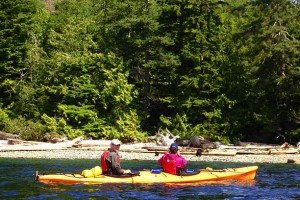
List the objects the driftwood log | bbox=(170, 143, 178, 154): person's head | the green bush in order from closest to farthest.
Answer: bbox=(170, 143, 178, 154): person's head
the driftwood log
the green bush

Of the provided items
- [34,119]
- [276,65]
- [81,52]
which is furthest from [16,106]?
[276,65]

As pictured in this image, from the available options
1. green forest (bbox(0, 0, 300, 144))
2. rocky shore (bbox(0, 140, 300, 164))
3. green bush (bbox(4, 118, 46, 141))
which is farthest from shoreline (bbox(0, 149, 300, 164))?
green forest (bbox(0, 0, 300, 144))

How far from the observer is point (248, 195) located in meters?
13.7

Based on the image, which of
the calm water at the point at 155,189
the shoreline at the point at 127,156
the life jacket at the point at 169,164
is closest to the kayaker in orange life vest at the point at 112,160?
the calm water at the point at 155,189

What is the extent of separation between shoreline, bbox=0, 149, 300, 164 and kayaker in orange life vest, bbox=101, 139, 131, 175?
9123 millimetres

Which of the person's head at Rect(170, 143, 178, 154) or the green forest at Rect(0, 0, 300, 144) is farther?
the green forest at Rect(0, 0, 300, 144)

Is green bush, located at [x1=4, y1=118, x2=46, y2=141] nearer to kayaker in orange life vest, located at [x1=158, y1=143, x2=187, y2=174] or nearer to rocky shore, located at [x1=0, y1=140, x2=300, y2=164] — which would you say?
rocky shore, located at [x1=0, y1=140, x2=300, y2=164]

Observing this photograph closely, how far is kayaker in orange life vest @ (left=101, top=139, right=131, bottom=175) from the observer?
15.1 metres

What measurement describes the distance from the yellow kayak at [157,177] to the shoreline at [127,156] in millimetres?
6672

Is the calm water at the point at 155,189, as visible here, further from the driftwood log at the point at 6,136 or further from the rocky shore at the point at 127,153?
the driftwood log at the point at 6,136

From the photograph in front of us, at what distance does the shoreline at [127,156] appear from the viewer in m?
24.2

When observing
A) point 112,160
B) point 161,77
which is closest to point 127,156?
point 112,160

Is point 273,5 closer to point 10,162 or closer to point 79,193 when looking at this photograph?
point 10,162

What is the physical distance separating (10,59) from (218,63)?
14.7m
